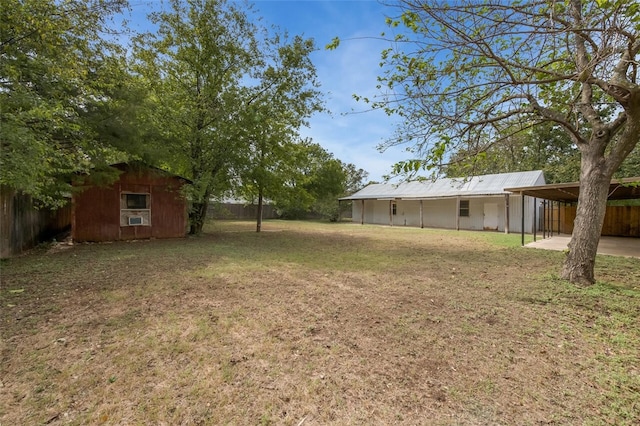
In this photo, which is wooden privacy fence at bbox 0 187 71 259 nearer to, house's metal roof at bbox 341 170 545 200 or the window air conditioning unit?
the window air conditioning unit

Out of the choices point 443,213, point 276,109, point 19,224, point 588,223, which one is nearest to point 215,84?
point 276,109

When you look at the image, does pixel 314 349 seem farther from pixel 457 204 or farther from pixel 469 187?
pixel 469 187

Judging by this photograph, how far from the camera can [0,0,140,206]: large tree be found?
434 cm

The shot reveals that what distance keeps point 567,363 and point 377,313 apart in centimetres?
191

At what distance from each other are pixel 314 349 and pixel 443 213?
19.8 meters

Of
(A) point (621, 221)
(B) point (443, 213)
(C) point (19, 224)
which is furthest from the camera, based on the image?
(B) point (443, 213)

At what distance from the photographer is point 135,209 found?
1052 centimetres

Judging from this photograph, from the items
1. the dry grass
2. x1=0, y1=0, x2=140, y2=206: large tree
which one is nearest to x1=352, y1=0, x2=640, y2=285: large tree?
the dry grass

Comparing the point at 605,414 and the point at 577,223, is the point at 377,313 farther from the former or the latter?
the point at 577,223

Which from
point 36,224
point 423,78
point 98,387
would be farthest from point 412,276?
point 36,224

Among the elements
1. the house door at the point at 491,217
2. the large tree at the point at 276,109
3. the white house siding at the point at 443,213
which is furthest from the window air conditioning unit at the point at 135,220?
the house door at the point at 491,217

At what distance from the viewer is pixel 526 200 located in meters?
16.6

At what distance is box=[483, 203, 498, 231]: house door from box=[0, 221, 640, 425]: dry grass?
13.6 meters

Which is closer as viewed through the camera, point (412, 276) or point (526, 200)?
point (412, 276)
